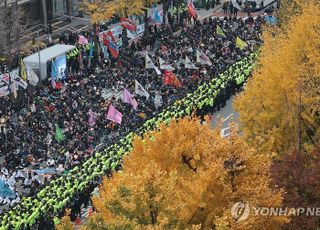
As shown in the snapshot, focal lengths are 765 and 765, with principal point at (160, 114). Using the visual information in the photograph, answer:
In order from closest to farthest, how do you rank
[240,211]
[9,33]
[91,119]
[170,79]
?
[240,211], [91,119], [170,79], [9,33]

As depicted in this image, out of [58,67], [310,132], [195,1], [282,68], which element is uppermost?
[282,68]

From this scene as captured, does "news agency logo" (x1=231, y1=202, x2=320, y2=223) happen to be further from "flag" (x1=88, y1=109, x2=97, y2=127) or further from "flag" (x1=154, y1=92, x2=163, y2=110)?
"flag" (x1=154, y1=92, x2=163, y2=110)

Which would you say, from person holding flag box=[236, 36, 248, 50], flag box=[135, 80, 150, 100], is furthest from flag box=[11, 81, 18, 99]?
person holding flag box=[236, 36, 248, 50]

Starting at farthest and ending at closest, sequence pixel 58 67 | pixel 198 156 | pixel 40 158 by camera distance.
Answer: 1. pixel 58 67
2. pixel 40 158
3. pixel 198 156

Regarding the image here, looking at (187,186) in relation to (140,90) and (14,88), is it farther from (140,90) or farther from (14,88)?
(14,88)

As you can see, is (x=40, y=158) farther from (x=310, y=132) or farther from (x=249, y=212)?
(x=249, y=212)

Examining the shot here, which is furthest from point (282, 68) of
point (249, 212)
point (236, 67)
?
point (236, 67)

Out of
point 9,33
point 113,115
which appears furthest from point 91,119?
point 9,33
